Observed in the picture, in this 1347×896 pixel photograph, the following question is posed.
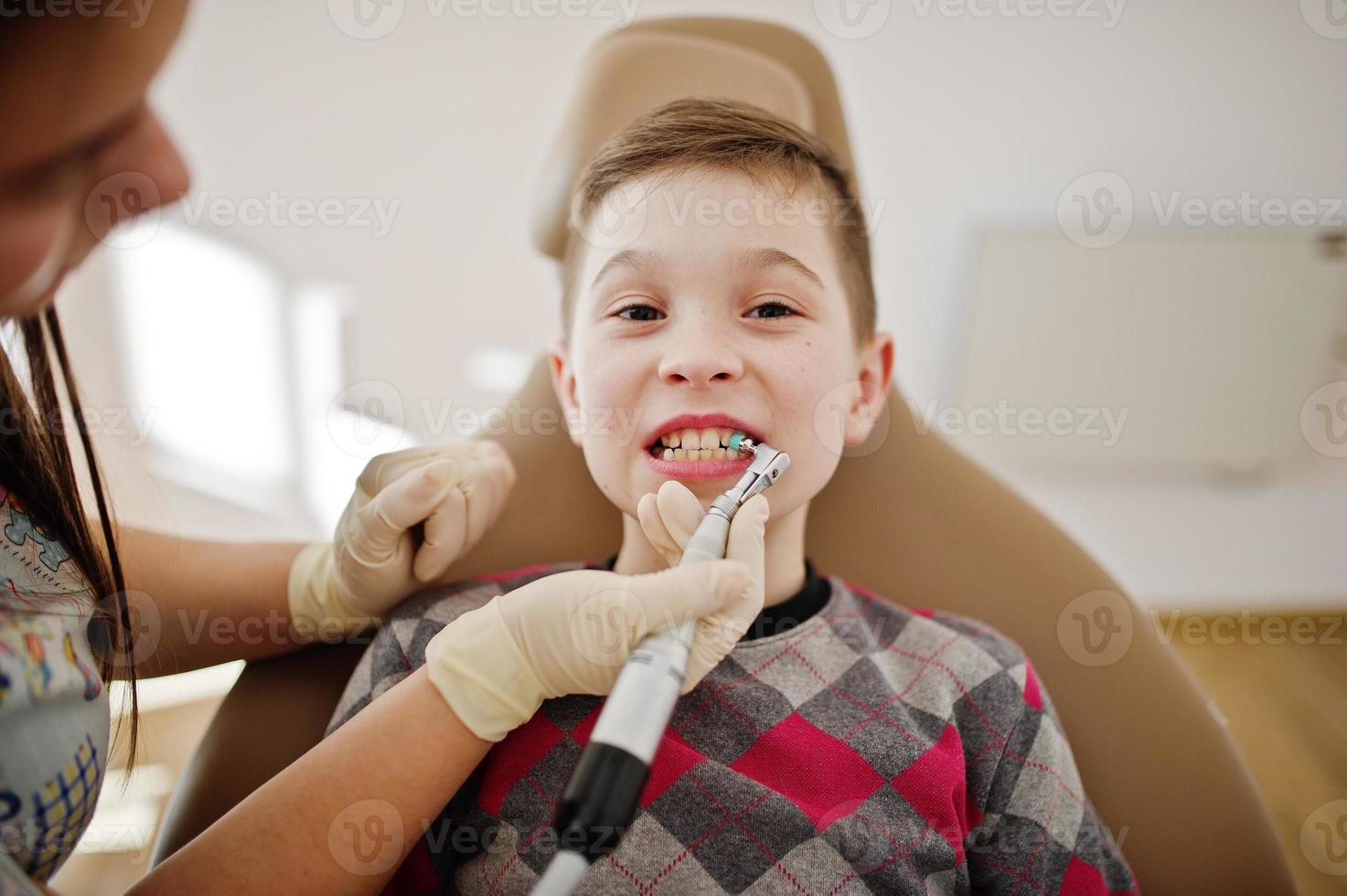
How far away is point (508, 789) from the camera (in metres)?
0.80

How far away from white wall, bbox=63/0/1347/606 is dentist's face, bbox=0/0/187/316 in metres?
1.32

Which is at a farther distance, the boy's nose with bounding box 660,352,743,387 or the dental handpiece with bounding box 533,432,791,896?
the boy's nose with bounding box 660,352,743,387

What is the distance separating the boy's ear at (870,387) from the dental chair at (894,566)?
16 centimetres

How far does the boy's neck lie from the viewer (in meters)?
0.94

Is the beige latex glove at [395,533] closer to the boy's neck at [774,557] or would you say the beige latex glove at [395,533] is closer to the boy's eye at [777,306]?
the boy's neck at [774,557]

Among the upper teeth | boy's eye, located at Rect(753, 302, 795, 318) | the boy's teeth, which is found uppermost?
boy's eye, located at Rect(753, 302, 795, 318)

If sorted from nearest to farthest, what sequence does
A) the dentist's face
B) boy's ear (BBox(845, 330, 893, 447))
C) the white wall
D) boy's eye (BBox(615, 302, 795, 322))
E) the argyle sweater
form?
the dentist's face, the argyle sweater, boy's eye (BBox(615, 302, 795, 322)), boy's ear (BBox(845, 330, 893, 447)), the white wall

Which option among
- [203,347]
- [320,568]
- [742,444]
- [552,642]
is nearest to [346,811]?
[552,642]

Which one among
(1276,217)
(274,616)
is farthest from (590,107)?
(1276,217)

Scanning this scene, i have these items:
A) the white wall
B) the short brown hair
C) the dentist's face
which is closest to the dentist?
the dentist's face

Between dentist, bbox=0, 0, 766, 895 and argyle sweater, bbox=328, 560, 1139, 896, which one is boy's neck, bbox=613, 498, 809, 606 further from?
dentist, bbox=0, 0, 766, 895

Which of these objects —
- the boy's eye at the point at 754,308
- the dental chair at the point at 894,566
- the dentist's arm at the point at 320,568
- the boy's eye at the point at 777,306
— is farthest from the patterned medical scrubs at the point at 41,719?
the boy's eye at the point at 777,306

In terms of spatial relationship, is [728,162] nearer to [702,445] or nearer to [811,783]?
[702,445]

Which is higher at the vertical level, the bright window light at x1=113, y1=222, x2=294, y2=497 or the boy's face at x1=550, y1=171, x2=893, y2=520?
the boy's face at x1=550, y1=171, x2=893, y2=520
